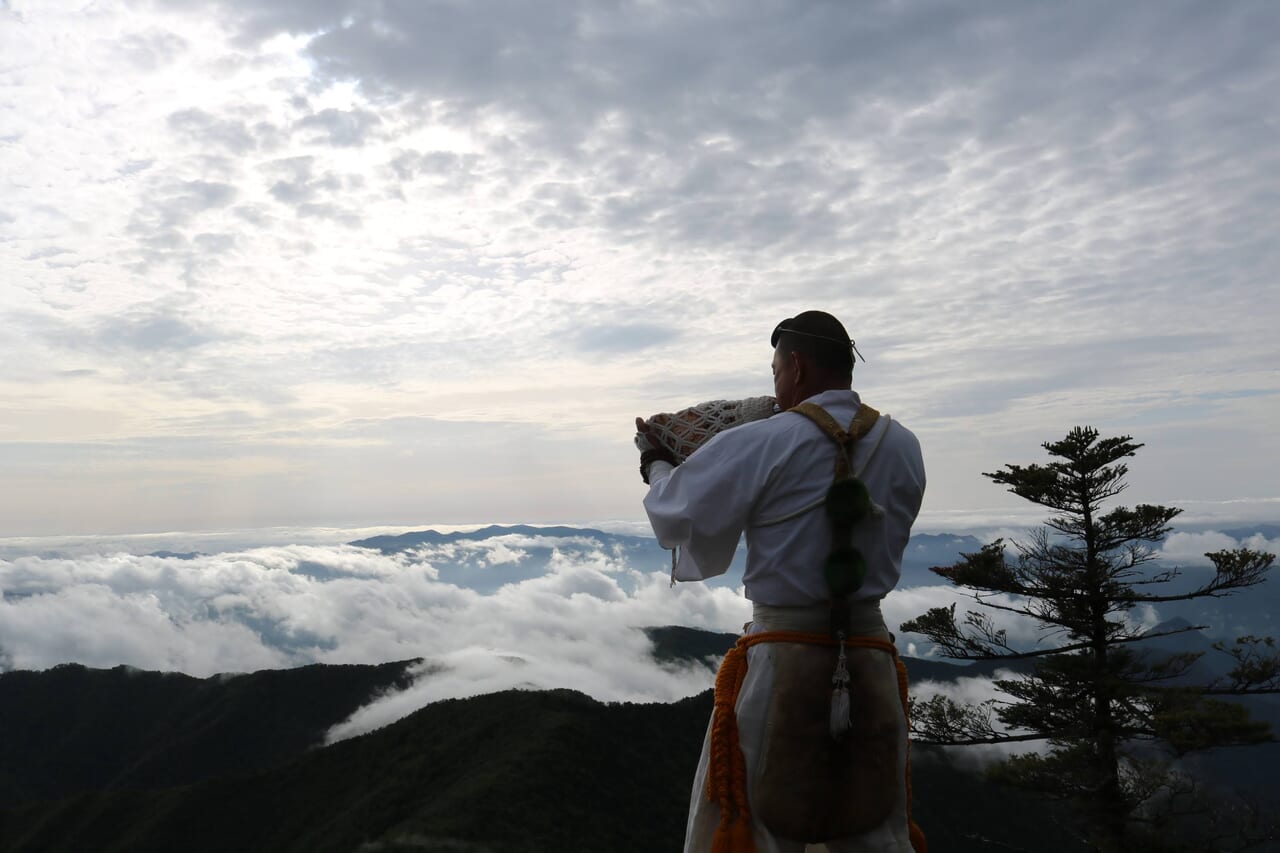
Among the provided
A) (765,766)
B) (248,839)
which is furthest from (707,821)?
(248,839)

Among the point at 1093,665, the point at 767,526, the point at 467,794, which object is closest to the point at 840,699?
the point at 767,526

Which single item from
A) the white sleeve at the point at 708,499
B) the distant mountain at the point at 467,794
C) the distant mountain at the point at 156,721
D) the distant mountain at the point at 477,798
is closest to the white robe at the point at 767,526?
the white sleeve at the point at 708,499

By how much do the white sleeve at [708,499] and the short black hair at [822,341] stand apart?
42 centimetres

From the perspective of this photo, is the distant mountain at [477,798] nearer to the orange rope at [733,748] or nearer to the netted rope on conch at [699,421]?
the orange rope at [733,748]

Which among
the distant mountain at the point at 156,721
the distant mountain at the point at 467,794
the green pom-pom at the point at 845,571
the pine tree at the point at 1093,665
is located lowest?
the distant mountain at the point at 156,721

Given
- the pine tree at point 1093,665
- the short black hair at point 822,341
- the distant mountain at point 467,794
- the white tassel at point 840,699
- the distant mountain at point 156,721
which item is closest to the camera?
the white tassel at point 840,699

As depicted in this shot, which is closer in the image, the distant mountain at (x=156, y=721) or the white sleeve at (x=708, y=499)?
the white sleeve at (x=708, y=499)

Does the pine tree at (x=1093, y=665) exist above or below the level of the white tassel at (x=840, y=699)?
below

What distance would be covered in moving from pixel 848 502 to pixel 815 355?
1.79 ft

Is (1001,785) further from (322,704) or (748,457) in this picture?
(322,704)

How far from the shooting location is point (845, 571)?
8.14 ft

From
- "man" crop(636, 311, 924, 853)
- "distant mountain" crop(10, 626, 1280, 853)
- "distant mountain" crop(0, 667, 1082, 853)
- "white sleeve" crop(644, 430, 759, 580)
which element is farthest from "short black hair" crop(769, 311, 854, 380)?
"distant mountain" crop(0, 667, 1082, 853)

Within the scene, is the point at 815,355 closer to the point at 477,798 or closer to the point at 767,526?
the point at 767,526

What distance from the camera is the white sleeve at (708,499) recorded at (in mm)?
2537
